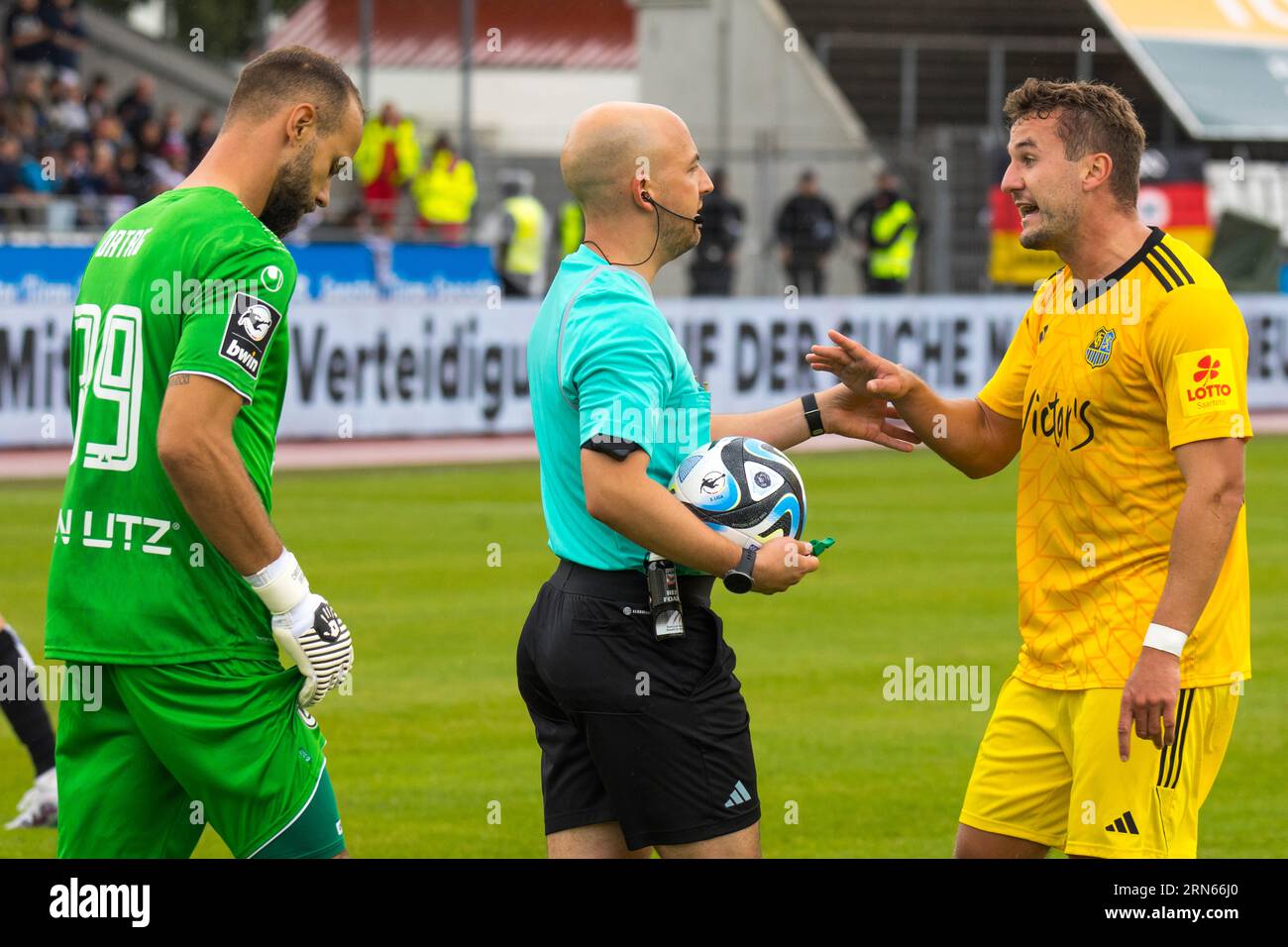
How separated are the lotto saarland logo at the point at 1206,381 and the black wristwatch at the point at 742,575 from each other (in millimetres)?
1132

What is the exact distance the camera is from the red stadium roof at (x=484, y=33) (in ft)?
161

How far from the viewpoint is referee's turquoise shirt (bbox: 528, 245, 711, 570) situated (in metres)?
4.43

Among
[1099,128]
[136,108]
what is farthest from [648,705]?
[136,108]

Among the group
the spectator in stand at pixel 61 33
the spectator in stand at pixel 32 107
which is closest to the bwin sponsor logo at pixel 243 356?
the spectator in stand at pixel 32 107

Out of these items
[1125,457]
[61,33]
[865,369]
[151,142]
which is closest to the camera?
[1125,457]

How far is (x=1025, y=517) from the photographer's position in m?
5.24

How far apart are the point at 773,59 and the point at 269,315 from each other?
103 ft

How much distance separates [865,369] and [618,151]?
1.28 metres

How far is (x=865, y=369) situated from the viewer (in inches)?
220

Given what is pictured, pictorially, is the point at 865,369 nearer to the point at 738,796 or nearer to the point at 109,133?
the point at 738,796

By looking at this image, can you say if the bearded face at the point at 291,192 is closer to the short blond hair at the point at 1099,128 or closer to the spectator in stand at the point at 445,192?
the short blond hair at the point at 1099,128

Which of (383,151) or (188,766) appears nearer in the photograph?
(188,766)
